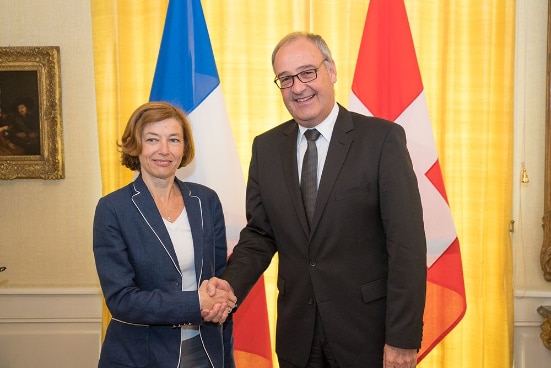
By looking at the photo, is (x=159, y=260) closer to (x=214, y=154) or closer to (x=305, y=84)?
(x=305, y=84)

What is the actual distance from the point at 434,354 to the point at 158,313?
2.05 m

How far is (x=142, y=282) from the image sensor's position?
2016 millimetres

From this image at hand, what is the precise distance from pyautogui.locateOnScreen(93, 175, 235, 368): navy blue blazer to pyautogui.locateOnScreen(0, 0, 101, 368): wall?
148 cm

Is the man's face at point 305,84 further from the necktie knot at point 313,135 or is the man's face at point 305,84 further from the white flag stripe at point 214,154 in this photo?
the white flag stripe at point 214,154

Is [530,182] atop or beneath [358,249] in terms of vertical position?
atop

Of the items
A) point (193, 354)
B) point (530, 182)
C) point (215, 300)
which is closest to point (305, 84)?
point (215, 300)

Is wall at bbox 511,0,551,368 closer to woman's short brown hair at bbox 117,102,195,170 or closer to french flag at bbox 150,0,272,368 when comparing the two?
french flag at bbox 150,0,272,368

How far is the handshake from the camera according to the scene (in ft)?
6.43

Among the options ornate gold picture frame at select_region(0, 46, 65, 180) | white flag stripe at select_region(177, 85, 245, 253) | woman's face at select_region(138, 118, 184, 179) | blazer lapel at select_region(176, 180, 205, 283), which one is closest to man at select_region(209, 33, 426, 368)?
blazer lapel at select_region(176, 180, 205, 283)

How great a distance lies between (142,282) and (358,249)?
0.81 m

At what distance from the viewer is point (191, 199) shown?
2.14 m

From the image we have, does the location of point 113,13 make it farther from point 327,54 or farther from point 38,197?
point 327,54

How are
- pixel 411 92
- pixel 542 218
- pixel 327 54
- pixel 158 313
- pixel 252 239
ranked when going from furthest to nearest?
pixel 542 218 < pixel 411 92 < pixel 252 239 < pixel 327 54 < pixel 158 313

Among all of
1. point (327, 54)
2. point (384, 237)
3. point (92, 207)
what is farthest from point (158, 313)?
point (92, 207)
